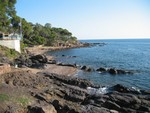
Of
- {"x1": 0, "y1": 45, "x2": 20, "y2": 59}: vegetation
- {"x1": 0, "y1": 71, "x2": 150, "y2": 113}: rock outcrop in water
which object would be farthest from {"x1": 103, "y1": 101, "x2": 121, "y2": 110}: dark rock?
{"x1": 0, "y1": 45, "x2": 20, "y2": 59}: vegetation

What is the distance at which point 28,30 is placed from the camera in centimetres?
9344

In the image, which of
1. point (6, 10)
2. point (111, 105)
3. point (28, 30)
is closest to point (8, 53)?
point (6, 10)

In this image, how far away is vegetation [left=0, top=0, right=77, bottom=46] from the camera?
67.2 m

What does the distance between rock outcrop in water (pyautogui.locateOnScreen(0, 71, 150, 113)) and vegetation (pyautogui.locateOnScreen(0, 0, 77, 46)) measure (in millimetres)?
41361

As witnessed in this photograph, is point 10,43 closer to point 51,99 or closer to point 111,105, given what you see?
point 51,99

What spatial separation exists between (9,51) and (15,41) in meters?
4.77

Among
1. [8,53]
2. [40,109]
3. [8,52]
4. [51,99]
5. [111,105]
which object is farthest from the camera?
[8,52]

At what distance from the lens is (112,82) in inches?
1507

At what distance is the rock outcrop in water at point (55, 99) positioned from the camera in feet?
62.4

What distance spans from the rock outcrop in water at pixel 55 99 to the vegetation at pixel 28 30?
41361 millimetres

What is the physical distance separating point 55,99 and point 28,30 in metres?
75.0

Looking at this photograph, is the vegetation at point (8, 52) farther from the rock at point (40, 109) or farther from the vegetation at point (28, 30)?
the rock at point (40, 109)

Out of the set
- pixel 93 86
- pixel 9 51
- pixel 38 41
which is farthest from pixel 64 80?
pixel 38 41

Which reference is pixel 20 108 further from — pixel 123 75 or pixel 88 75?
pixel 123 75
